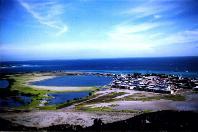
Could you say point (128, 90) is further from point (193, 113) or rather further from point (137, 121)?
point (193, 113)

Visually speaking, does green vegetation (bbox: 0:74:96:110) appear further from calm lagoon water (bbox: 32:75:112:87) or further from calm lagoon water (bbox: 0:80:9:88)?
calm lagoon water (bbox: 32:75:112:87)

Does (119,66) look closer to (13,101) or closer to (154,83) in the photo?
(154,83)

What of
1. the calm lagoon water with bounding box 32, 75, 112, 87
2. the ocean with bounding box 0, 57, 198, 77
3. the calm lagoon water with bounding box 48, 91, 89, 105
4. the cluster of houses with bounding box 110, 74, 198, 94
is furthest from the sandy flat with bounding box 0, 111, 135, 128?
the ocean with bounding box 0, 57, 198, 77

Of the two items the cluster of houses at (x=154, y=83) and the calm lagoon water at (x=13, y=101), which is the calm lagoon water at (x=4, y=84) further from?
the cluster of houses at (x=154, y=83)

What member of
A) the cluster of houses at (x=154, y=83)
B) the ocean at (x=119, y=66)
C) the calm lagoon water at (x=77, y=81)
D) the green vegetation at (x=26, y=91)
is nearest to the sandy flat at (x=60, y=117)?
the green vegetation at (x=26, y=91)

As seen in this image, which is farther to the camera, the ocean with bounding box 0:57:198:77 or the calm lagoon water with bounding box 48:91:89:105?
the ocean with bounding box 0:57:198:77

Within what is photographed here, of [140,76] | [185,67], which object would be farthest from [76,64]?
[185,67]

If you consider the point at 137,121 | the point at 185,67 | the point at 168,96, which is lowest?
the point at 137,121

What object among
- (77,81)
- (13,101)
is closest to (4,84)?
(13,101)
